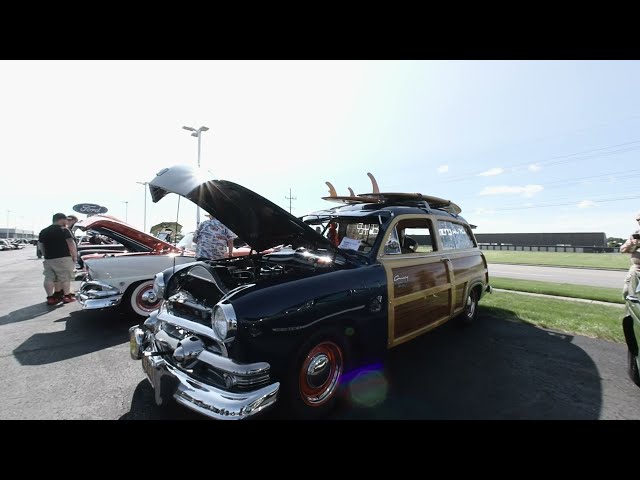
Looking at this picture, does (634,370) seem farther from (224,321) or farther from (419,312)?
(224,321)

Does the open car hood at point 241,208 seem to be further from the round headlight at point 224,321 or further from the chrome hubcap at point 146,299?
the chrome hubcap at point 146,299

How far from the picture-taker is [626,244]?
4.04m

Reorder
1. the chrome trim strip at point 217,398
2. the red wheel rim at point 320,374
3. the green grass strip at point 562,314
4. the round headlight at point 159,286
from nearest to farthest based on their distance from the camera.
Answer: the chrome trim strip at point 217,398 < the red wheel rim at point 320,374 < the round headlight at point 159,286 < the green grass strip at point 562,314

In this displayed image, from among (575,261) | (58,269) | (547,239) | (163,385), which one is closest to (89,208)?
(58,269)

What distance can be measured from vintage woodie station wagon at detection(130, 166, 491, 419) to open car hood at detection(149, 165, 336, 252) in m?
0.01

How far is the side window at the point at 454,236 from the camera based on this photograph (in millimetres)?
4215

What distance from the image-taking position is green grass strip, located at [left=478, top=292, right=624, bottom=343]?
4785mm

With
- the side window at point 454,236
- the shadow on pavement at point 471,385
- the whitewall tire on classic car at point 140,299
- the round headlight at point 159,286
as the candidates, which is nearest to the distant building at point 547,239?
the side window at point 454,236

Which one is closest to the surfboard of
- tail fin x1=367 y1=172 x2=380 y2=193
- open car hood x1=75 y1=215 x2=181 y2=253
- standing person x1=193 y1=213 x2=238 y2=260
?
tail fin x1=367 y1=172 x2=380 y2=193

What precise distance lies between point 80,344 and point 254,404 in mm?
3691

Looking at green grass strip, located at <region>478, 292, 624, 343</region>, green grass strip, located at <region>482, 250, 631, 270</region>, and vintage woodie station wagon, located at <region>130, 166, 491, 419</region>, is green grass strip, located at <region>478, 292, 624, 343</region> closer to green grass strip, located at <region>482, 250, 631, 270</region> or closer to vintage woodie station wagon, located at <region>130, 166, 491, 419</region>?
vintage woodie station wagon, located at <region>130, 166, 491, 419</region>

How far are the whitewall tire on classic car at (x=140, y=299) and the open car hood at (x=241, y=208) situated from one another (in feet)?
9.38

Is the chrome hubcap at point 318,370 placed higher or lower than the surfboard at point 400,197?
lower

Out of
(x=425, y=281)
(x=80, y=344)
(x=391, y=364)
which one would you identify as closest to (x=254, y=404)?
(x=391, y=364)
